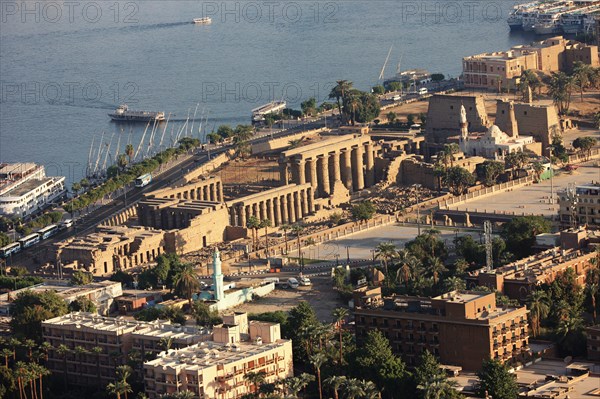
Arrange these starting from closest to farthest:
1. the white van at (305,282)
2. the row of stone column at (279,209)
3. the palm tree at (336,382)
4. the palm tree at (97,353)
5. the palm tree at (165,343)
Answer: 1. the palm tree at (336,382)
2. the palm tree at (165,343)
3. the palm tree at (97,353)
4. the white van at (305,282)
5. the row of stone column at (279,209)

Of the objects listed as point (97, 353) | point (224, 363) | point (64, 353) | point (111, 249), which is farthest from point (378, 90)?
point (224, 363)

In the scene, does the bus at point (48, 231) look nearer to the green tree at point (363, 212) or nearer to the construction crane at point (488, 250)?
the green tree at point (363, 212)

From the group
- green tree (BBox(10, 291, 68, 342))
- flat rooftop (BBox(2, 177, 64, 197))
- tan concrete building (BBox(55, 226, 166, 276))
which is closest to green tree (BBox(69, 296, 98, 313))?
green tree (BBox(10, 291, 68, 342))

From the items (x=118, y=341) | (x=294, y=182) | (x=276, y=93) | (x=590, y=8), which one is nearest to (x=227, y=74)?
(x=276, y=93)

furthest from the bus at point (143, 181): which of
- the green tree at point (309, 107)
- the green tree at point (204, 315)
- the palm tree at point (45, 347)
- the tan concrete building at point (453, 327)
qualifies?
the tan concrete building at point (453, 327)

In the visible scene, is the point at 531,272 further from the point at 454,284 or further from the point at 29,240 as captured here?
the point at 29,240

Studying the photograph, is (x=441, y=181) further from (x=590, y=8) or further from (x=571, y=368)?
(x=590, y=8)
